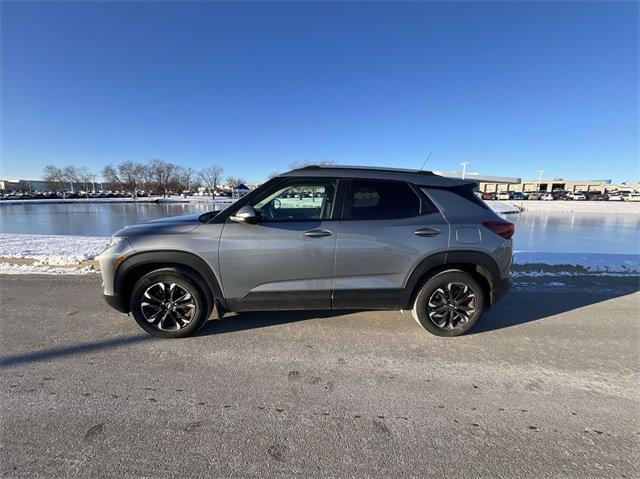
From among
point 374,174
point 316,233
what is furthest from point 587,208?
point 316,233

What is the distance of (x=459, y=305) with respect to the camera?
356 centimetres

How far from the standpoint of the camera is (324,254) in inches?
131

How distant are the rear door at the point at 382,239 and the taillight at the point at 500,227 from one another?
51 centimetres

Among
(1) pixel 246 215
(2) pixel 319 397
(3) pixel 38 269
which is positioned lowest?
(2) pixel 319 397

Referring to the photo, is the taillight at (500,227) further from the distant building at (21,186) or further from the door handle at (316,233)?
the distant building at (21,186)

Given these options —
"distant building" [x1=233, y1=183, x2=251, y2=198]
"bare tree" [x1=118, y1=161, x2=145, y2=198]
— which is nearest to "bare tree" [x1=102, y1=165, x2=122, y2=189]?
"bare tree" [x1=118, y1=161, x2=145, y2=198]

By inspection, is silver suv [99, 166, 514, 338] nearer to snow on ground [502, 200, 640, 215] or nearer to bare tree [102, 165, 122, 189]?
snow on ground [502, 200, 640, 215]

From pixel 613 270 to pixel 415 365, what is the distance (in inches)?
225

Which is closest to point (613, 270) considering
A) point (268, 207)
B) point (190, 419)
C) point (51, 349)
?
point (268, 207)

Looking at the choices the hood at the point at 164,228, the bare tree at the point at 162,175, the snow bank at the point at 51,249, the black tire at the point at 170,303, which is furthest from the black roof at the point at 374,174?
the bare tree at the point at 162,175

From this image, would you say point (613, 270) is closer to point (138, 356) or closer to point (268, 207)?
point (268, 207)

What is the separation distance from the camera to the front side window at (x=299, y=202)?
3.44 metres

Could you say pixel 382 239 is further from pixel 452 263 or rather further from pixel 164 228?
pixel 164 228

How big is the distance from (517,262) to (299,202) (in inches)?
214
